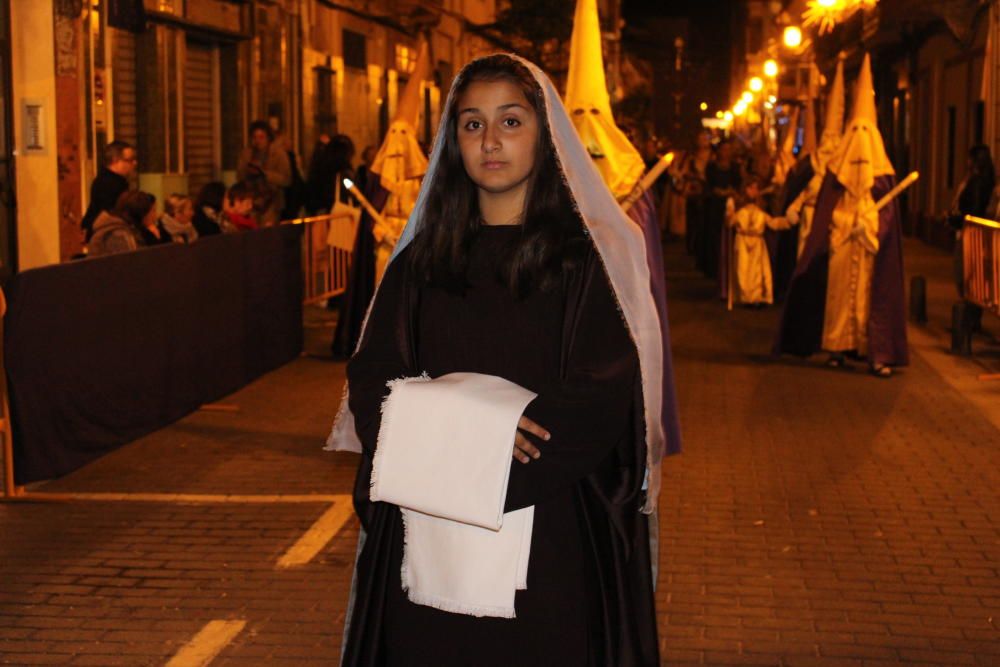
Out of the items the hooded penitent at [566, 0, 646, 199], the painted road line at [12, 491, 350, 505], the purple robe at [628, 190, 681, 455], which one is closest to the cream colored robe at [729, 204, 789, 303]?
the hooded penitent at [566, 0, 646, 199]

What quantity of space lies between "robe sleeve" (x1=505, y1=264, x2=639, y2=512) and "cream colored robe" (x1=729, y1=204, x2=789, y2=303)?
606 inches

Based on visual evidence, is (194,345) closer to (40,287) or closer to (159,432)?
(159,432)

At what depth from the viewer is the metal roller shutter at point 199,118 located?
64.5 ft

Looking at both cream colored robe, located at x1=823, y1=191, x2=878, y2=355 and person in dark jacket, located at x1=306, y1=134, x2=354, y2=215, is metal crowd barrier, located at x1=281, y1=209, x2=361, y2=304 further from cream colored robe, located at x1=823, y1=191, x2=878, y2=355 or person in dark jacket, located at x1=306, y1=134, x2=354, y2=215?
cream colored robe, located at x1=823, y1=191, x2=878, y2=355

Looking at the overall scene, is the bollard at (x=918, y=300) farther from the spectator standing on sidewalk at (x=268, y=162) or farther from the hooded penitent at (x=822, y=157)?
the spectator standing on sidewalk at (x=268, y=162)

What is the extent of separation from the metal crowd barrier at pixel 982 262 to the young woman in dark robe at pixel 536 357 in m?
10.3

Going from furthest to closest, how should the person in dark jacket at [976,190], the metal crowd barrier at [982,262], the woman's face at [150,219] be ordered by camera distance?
the person in dark jacket at [976,190] → the metal crowd barrier at [982,262] → the woman's face at [150,219]

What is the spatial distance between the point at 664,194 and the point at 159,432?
85.3 feet

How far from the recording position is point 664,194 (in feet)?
115

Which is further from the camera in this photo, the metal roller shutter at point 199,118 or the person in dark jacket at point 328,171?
the metal roller shutter at point 199,118

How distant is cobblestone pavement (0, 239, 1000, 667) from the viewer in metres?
5.73

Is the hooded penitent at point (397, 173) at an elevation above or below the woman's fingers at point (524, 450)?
above

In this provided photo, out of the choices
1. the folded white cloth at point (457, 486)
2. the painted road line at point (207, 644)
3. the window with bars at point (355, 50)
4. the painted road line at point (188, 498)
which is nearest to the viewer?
the folded white cloth at point (457, 486)

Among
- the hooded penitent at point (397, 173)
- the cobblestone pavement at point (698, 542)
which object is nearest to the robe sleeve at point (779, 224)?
the cobblestone pavement at point (698, 542)
